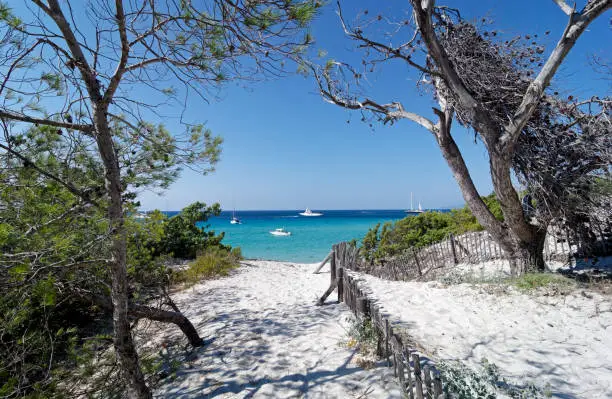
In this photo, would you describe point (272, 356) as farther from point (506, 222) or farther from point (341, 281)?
point (506, 222)

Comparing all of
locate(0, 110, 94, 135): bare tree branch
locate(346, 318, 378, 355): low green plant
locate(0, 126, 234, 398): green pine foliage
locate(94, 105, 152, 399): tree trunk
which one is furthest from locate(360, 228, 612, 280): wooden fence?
locate(0, 110, 94, 135): bare tree branch

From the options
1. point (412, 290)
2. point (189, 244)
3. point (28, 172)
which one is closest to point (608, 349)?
point (412, 290)

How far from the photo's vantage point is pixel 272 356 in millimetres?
3400

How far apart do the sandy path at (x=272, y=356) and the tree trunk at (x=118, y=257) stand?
75 centimetres

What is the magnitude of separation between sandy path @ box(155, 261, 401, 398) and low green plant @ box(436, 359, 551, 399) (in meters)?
0.52

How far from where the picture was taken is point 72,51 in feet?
6.82

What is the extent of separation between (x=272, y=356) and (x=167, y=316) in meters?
1.44

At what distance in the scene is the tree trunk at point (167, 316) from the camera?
2927 mm

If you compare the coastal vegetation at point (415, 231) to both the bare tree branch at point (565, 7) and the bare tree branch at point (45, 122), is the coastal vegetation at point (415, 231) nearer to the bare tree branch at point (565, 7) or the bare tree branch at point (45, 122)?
the bare tree branch at point (565, 7)

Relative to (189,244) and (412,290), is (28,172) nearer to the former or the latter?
(412,290)

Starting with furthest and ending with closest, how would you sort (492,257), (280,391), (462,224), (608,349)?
(462,224) → (492,257) → (608,349) → (280,391)

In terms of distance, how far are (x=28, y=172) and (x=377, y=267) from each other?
384 inches

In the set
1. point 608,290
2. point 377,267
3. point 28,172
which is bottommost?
point 377,267

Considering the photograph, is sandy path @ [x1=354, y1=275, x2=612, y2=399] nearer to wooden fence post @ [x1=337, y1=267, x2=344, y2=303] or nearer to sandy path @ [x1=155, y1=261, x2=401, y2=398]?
wooden fence post @ [x1=337, y1=267, x2=344, y2=303]
